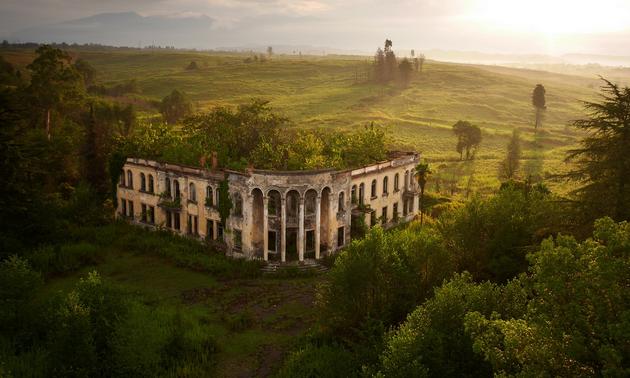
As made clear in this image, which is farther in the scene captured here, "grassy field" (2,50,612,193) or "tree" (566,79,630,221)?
"grassy field" (2,50,612,193)

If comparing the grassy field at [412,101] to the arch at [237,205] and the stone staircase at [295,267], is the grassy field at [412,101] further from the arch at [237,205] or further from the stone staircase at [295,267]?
the arch at [237,205]

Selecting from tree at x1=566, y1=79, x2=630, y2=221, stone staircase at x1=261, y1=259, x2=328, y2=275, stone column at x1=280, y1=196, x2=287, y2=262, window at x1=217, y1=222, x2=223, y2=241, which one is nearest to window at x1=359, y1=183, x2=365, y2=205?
stone staircase at x1=261, y1=259, x2=328, y2=275

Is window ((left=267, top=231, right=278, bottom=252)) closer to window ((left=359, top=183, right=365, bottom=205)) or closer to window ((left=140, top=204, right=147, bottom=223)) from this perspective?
window ((left=359, top=183, right=365, bottom=205))

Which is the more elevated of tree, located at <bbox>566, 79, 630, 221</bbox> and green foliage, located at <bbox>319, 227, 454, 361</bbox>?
tree, located at <bbox>566, 79, 630, 221</bbox>

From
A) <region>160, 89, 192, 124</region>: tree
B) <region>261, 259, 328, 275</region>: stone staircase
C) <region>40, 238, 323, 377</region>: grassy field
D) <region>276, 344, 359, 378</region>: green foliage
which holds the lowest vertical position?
<region>40, 238, 323, 377</region>: grassy field

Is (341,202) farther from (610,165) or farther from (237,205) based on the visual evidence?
(610,165)

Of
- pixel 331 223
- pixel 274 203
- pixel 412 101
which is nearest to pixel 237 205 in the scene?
pixel 274 203

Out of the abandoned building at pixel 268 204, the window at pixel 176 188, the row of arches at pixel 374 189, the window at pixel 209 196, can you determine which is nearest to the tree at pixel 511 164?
the row of arches at pixel 374 189

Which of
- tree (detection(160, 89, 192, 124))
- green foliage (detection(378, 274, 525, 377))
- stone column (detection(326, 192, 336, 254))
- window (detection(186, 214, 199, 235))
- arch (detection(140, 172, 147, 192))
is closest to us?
green foliage (detection(378, 274, 525, 377))

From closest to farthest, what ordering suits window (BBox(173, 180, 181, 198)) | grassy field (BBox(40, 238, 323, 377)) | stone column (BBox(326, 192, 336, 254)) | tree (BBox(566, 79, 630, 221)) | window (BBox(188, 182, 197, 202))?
1. tree (BBox(566, 79, 630, 221))
2. grassy field (BBox(40, 238, 323, 377))
3. stone column (BBox(326, 192, 336, 254))
4. window (BBox(188, 182, 197, 202))
5. window (BBox(173, 180, 181, 198))
